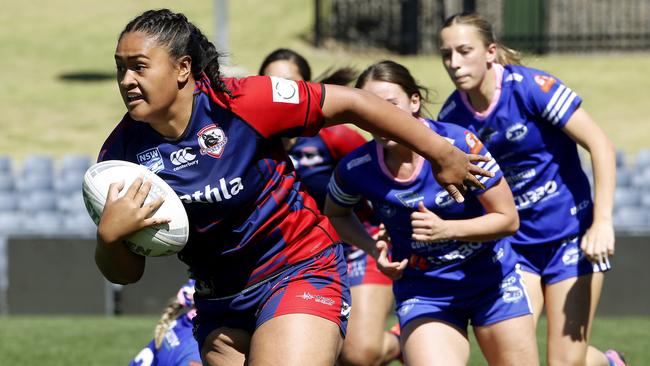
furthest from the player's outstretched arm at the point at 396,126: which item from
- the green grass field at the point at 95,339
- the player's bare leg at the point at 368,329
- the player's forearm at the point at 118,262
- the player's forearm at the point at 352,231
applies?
the green grass field at the point at 95,339

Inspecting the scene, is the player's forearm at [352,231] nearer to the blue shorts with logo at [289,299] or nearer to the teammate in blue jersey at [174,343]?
the teammate in blue jersey at [174,343]

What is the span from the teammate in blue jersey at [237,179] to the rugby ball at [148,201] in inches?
1.3

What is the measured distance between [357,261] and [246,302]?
2.34 m

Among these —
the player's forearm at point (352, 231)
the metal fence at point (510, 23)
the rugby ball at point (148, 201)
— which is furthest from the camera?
the metal fence at point (510, 23)

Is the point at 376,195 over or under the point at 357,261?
over

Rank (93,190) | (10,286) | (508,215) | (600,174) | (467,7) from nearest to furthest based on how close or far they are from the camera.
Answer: (93,190)
(508,215)
(600,174)
(10,286)
(467,7)

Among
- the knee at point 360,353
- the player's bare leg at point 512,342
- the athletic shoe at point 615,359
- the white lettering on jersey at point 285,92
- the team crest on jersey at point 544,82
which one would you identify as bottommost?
the knee at point 360,353

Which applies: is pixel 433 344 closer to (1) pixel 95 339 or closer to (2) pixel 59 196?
(1) pixel 95 339

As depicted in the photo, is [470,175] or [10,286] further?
[10,286]

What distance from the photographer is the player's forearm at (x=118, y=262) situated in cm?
364

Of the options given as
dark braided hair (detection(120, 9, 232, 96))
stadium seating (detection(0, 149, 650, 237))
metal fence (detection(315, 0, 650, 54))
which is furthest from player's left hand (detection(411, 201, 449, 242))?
metal fence (detection(315, 0, 650, 54))

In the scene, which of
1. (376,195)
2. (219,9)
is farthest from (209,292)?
(219,9)

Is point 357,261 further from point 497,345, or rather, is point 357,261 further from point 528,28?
point 528,28

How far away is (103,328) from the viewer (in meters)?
9.36
